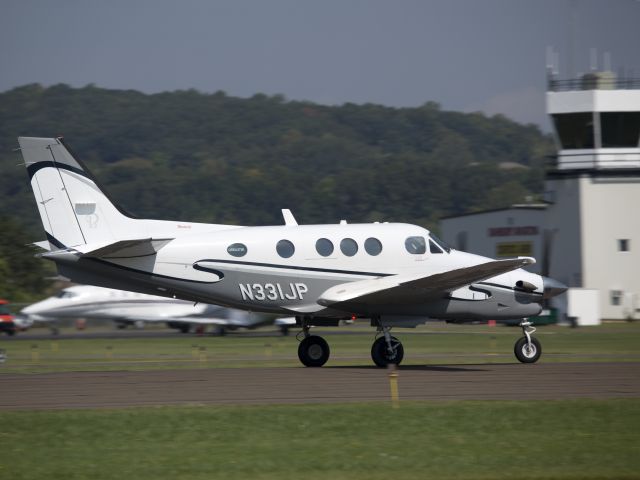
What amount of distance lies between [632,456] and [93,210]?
14.7 meters

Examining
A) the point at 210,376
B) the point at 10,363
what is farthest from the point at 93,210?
the point at 10,363

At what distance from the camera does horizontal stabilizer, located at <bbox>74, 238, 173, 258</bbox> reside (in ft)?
73.9

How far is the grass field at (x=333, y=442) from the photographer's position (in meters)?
12.2

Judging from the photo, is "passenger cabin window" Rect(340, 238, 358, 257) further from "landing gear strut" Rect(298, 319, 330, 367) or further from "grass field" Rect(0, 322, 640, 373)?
"grass field" Rect(0, 322, 640, 373)

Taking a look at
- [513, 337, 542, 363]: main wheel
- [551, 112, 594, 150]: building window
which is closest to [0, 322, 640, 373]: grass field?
[513, 337, 542, 363]: main wheel

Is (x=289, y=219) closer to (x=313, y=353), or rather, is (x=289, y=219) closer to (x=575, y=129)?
(x=313, y=353)

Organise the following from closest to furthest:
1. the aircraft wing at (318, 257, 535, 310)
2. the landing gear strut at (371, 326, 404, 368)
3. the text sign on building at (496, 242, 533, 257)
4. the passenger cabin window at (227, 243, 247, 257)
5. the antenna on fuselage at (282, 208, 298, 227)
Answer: the aircraft wing at (318, 257, 535, 310) → the passenger cabin window at (227, 243, 247, 257) → the landing gear strut at (371, 326, 404, 368) → the antenna on fuselage at (282, 208, 298, 227) → the text sign on building at (496, 242, 533, 257)

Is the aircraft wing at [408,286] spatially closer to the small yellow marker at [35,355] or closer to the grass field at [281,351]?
the grass field at [281,351]

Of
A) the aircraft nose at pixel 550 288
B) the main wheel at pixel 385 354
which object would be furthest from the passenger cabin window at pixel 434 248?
the aircraft nose at pixel 550 288

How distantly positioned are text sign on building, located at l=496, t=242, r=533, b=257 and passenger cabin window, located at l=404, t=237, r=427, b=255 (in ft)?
131

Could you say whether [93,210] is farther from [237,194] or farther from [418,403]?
[237,194]

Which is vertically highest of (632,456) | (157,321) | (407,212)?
(407,212)

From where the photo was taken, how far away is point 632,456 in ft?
41.9

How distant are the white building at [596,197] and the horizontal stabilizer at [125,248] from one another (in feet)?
117
